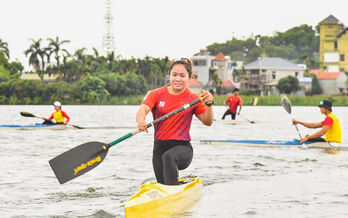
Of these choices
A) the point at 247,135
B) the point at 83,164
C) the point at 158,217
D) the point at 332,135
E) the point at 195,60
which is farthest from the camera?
the point at 195,60

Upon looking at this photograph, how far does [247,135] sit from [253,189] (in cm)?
1584

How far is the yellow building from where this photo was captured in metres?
147

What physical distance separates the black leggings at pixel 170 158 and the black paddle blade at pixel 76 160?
106 centimetres

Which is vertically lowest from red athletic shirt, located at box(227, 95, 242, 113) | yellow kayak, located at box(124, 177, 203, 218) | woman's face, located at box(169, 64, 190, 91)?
yellow kayak, located at box(124, 177, 203, 218)

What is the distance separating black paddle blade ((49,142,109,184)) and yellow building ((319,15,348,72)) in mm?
142142

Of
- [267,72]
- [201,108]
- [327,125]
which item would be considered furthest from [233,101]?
[267,72]

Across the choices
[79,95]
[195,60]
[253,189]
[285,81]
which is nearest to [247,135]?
[253,189]

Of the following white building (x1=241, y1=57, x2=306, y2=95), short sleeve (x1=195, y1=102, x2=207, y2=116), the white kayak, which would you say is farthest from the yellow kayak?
white building (x1=241, y1=57, x2=306, y2=95)

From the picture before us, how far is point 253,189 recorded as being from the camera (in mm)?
11250

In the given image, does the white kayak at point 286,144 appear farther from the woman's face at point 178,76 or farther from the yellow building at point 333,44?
the yellow building at point 333,44

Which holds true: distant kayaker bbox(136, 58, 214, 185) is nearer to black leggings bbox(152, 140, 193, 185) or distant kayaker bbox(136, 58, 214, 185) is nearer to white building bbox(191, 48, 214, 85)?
black leggings bbox(152, 140, 193, 185)

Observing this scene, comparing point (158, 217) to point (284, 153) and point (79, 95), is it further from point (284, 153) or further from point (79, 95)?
point (79, 95)

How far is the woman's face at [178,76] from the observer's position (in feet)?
26.9

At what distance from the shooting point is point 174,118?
8336mm
